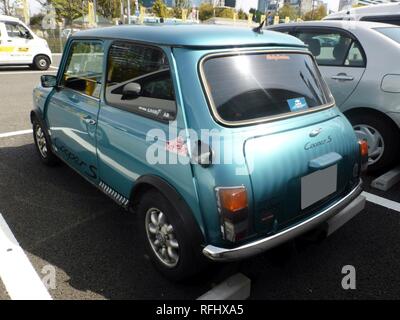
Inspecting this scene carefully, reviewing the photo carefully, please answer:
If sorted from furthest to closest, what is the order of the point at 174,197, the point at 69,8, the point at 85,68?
the point at 69,8
the point at 85,68
the point at 174,197

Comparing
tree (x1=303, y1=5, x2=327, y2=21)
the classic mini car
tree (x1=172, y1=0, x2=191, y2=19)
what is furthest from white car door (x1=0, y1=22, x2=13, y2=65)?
tree (x1=303, y1=5, x2=327, y2=21)

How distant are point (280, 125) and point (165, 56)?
35.5 inches

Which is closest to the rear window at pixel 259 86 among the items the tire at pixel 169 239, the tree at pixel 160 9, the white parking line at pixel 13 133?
the tire at pixel 169 239

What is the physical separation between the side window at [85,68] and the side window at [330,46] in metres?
2.96

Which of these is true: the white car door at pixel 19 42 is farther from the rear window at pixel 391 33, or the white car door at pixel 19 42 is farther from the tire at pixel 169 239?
the tire at pixel 169 239

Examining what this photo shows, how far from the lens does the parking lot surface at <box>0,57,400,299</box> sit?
2449 mm

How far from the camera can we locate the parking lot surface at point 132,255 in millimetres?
2449

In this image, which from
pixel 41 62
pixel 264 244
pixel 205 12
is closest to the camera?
pixel 264 244

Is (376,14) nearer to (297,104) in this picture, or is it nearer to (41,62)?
(297,104)

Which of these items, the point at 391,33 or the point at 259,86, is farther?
the point at 391,33

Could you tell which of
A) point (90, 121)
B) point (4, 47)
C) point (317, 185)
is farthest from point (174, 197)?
point (4, 47)

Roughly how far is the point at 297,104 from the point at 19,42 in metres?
14.1

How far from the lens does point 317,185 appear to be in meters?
2.36

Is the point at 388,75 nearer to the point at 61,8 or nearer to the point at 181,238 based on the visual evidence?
the point at 181,238
